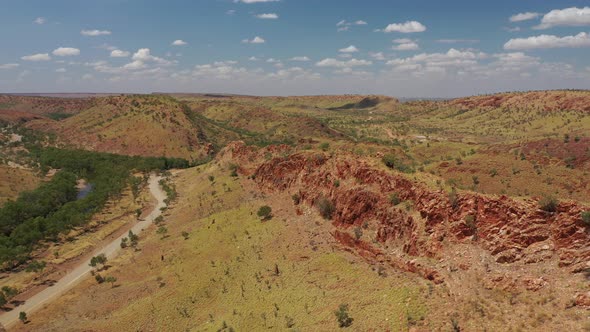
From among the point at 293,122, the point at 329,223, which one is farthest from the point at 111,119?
the point at 329,223

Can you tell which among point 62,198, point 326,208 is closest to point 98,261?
point 326,208

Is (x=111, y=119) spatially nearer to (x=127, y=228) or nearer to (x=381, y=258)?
(x=127, y=228)

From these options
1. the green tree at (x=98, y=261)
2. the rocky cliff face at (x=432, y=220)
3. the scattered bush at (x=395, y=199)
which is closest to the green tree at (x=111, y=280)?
the green tree at (x=98, y=261)

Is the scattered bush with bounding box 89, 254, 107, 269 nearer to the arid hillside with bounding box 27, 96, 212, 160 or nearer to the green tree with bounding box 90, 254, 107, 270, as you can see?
the green tree with bounding box 90, 254, 107, 270

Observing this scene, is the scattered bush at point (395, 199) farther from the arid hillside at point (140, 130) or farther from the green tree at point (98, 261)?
the arid hillside at point (140, 130)

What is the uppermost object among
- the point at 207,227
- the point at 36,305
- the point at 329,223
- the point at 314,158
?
the point at 314,158

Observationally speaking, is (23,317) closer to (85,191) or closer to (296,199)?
(296,199)
